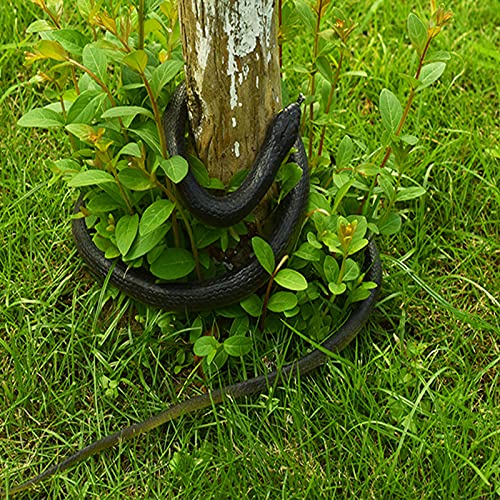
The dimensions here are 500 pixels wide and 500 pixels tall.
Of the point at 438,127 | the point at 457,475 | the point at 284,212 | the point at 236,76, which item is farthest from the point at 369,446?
the point at 438,127

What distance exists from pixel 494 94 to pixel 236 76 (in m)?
1.76

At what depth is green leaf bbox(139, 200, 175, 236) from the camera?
8.68 feet

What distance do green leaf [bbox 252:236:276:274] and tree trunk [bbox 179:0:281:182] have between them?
0.27 meters

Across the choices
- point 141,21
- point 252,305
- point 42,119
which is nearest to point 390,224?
point 252,305

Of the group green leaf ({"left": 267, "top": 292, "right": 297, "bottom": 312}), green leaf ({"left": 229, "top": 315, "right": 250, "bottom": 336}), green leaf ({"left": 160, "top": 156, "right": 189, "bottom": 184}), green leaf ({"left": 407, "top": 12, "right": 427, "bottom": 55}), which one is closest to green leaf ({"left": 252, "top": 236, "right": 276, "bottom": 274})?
green leaf ({"left": 267, "top": 292, "right": 297, "bottom": 312})

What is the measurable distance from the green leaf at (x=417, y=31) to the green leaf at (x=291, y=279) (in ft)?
2.92

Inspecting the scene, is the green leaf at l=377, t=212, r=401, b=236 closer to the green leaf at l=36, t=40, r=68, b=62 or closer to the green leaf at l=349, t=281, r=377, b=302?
the green leaf at l=349, t=281, r=377, b=302

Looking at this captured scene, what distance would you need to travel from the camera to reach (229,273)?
2.92 meters

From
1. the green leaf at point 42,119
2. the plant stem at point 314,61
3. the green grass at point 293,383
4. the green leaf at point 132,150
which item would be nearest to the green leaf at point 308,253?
the green grass at point 293,383

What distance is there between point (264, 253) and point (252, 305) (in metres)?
0.24

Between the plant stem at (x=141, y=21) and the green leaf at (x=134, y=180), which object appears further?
the green leaf at (x=134, y=180)

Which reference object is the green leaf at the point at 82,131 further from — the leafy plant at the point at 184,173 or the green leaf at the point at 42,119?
the green leaf at the point at 42,119

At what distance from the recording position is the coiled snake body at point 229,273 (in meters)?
2.71

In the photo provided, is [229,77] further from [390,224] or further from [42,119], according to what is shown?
[390,224]
